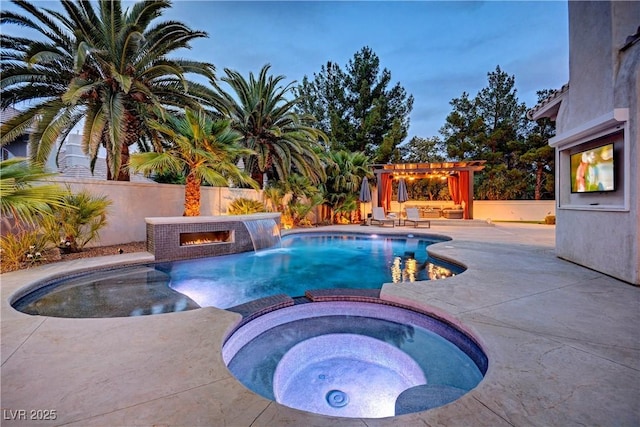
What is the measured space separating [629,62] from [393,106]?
1952 cm

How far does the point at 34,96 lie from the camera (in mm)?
7473

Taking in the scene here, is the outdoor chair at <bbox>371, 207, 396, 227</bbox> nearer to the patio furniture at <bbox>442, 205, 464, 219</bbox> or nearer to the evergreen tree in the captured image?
the patio furniture at <bbox>442, 205, 464, 219</bbox>

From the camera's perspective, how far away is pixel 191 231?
775 cm

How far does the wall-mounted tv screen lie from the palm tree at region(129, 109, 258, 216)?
8.34 metres

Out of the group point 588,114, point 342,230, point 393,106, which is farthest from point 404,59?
point 588,114

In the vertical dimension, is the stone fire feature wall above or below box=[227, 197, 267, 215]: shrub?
below

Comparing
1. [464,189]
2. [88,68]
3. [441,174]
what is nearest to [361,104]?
[441,174]

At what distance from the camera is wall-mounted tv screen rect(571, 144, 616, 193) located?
5105 millimetres

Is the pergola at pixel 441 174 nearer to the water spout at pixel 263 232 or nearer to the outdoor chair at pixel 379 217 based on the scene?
the outdoor chair at pixel 379 217

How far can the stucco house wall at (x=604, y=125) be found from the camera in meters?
4.45

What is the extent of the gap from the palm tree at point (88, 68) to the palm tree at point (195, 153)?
789 millimetres

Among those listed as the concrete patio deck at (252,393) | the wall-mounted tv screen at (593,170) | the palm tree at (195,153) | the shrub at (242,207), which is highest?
the palm tree at (195,153)

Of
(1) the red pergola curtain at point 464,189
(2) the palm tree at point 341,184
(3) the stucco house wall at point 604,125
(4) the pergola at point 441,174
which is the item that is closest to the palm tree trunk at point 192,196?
(2) the palm tree at point 341,184

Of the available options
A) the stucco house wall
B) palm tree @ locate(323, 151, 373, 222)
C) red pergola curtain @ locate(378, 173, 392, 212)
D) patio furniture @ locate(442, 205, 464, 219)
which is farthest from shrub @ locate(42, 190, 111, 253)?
patio furniture @ locate(442, 205, 464, 219)
